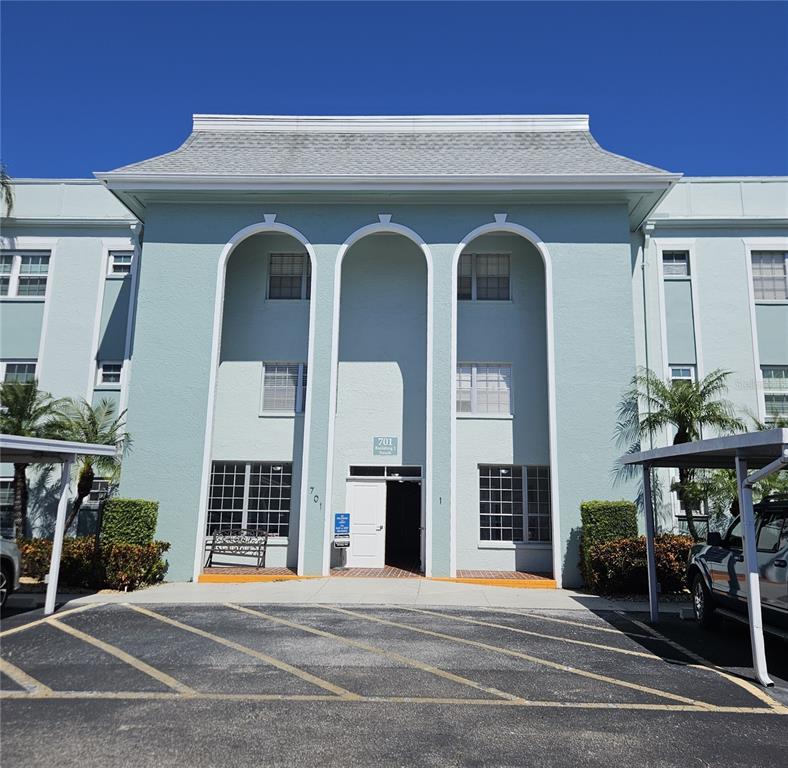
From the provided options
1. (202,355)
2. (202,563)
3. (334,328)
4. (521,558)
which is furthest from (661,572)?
(202,355)

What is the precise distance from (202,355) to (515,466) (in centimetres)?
821

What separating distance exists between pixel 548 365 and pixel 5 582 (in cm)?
1179

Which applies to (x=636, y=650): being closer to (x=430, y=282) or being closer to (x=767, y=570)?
(x=767, y=570)

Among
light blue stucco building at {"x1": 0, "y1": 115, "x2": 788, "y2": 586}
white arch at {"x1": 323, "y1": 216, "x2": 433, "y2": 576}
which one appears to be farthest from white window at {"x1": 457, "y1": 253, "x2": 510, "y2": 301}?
white arch at {"x1": 323, "y1": 216, "x2": 433, "y2": 576}

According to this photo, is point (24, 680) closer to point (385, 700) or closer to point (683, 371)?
point (385, 700)

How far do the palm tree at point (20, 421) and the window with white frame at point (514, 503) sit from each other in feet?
36.5

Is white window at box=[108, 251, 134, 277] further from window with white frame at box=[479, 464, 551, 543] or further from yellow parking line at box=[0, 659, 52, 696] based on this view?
yellow parking line at box=[0, 659, 52, 696]

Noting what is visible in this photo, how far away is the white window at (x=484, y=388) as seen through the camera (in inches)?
629

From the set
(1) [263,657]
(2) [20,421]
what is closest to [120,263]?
(2) [20,421]

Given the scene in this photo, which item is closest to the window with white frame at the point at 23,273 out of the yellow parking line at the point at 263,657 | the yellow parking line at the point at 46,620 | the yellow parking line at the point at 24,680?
the yellow parking line at the point at 46,620

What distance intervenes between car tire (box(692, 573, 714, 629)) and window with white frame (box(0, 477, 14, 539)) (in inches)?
641

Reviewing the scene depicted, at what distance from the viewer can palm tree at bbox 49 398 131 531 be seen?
15.0 metres

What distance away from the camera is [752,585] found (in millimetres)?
7332

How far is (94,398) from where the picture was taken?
58.1 feet
